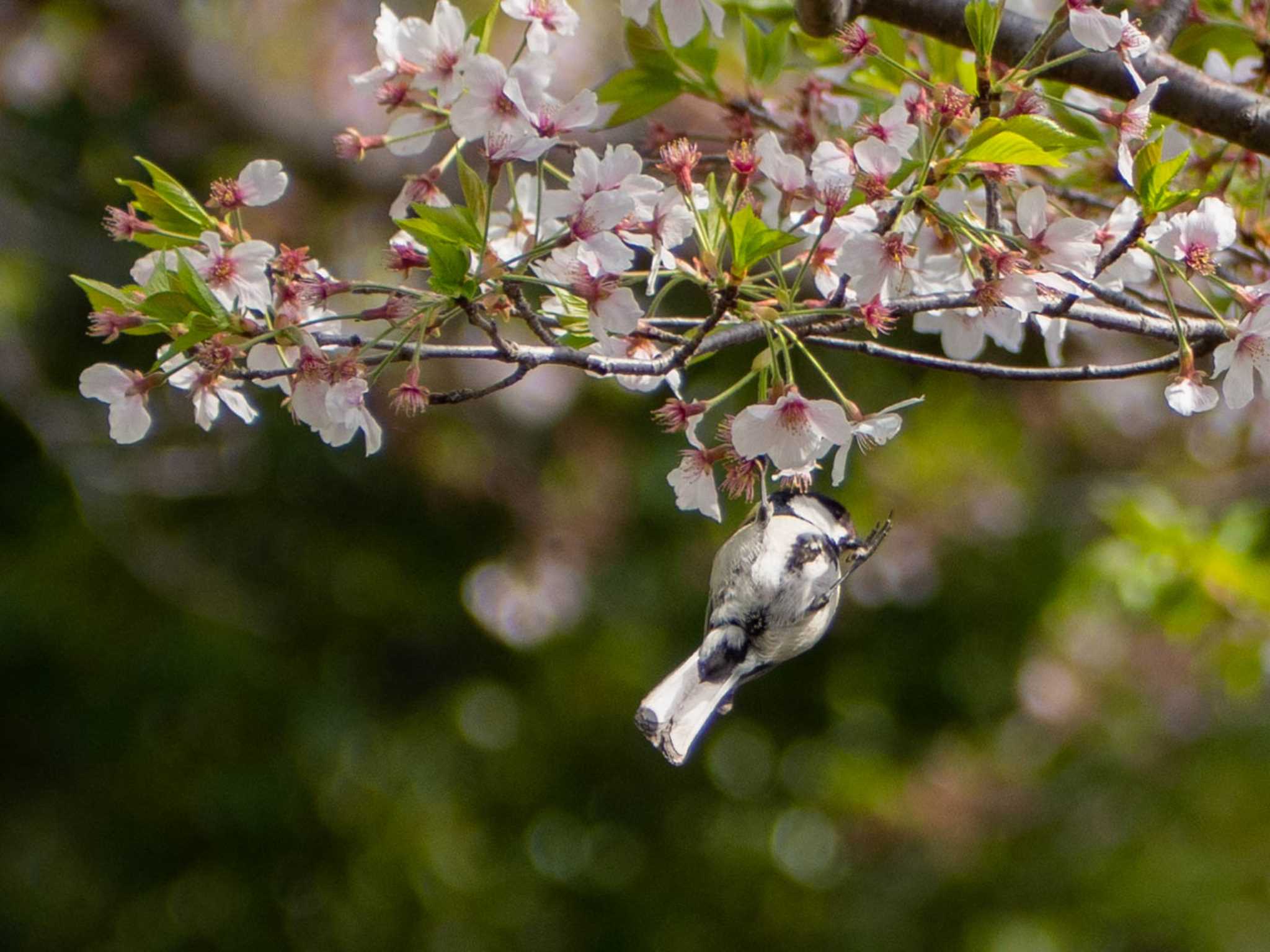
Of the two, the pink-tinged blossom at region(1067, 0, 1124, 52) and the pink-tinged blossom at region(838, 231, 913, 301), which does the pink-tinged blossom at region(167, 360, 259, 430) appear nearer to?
the pink-tinged blossom at region(838, 231, 913, 301)

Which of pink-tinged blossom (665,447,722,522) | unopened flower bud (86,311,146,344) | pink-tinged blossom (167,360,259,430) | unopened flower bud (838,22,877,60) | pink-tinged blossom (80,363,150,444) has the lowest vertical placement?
pink-tinged blossom (665,447,722,522)

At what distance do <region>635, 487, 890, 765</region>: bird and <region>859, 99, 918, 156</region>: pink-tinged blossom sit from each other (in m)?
0.23

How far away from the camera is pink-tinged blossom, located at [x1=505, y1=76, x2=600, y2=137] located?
829mm

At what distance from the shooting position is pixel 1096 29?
0.83 m

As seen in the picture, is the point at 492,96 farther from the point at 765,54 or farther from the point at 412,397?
the point at 765,54

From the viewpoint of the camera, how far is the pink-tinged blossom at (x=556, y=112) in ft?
2.72

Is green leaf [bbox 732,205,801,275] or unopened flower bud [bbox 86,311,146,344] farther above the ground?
green leaf [bbox 732,205,801,275]

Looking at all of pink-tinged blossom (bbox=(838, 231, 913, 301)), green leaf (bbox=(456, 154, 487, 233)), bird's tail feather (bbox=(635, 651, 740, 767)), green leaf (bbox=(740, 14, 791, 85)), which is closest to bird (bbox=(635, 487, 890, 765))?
bird's tail feather (bbox=(635, 651, 740, 767))

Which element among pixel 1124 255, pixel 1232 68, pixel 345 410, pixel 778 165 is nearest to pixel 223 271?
pixel 345 410

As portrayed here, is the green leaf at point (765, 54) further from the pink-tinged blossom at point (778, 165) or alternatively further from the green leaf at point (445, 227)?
the green leaf at point (445, 227)

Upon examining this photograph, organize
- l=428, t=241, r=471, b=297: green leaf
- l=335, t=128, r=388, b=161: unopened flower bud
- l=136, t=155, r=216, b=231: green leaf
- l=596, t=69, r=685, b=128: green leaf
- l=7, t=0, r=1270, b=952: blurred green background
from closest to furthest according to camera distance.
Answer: l=428, t=241, r=471, b=297: green leaf → l=136, t=155, r=216, b=231: green leaf → l=335, t=128, r=388, b=161: unopened flower bud → l=596, t=69, r=685, b=128: green leaf → l=7, t=0, r=1270, b=952: blurred green background

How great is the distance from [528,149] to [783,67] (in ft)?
1.50

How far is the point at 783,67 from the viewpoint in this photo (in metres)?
1.20

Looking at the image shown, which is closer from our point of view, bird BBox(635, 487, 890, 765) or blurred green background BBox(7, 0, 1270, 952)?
bird BBox(635, 487, 890, 765)
